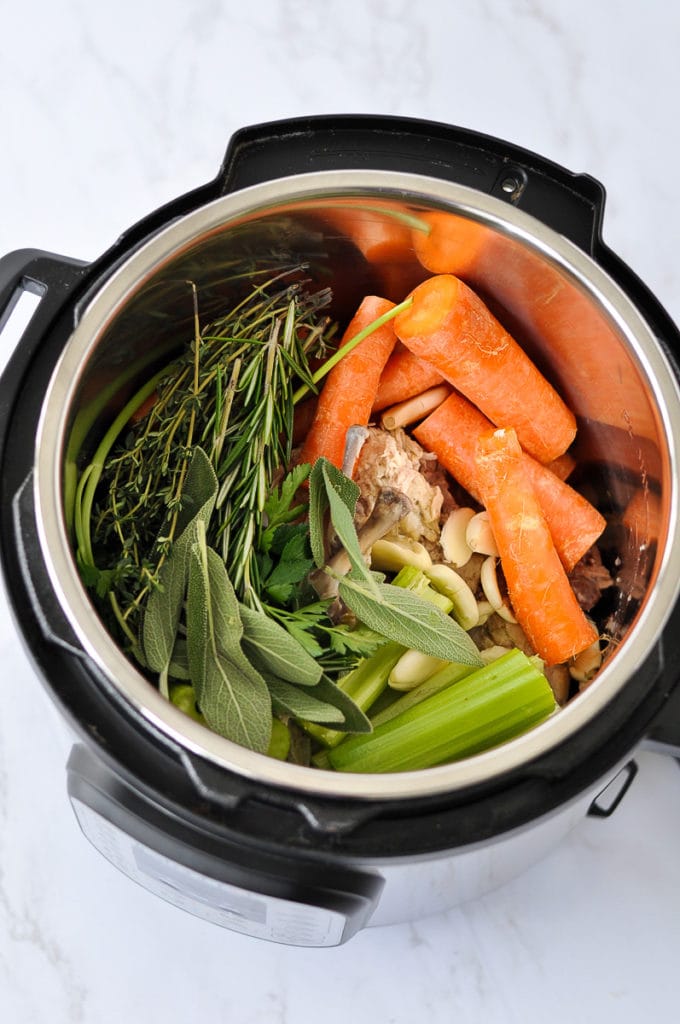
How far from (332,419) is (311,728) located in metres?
0.40

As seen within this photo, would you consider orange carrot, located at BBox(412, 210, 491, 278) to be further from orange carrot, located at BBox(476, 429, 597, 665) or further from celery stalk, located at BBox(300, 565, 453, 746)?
celery stalk, located at BBox(300, 565, 453, 746)

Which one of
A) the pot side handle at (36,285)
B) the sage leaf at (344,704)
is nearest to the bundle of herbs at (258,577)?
the sage leaf at (344,704)

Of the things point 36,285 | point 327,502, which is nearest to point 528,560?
point 327,502

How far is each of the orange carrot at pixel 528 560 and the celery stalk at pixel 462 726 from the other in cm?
14

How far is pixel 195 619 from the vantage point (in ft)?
3.26

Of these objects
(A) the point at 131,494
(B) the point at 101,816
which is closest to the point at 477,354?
(A) the point at 131,494

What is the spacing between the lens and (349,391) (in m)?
1.28

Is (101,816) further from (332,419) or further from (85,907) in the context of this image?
(332,419)

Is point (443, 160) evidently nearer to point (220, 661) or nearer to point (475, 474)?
point (475, 474)

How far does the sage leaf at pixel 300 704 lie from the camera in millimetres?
989

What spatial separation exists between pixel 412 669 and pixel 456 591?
13 centimetres

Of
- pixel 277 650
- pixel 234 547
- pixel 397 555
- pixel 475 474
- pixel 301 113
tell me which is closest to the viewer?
pixel 277 650

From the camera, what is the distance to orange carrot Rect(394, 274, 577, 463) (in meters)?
1.22

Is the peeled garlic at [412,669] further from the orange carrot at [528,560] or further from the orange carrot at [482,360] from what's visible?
the orange carrot at [482,360]
